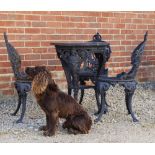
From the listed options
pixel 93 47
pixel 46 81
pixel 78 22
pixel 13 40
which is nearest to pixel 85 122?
pixel 46 81

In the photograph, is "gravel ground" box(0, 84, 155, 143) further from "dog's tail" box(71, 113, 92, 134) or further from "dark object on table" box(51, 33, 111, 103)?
"dark object on table" box(51, 33, 111, 103)

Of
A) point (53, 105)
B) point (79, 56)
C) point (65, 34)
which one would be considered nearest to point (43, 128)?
point (53, 105)

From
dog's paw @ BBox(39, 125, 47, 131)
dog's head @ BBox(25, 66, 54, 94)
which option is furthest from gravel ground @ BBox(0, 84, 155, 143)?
dog's head @ BBox(25, 66, 54, 94)

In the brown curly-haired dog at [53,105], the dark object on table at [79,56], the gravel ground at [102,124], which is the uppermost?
the dark object on table at [79,56]

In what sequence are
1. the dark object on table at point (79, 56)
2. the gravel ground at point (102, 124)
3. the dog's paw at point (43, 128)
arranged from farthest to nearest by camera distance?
1. the dark object on table at point (79, 56)
2. the dog's paw at point (43, 128)
3. the gravel ground at point (102, 124)

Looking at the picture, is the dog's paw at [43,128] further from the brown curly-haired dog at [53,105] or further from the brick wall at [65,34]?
the brick wall at [65,34]

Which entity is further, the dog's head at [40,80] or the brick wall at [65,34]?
the brick wall at [65,34]

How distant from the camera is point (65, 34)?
301 inches

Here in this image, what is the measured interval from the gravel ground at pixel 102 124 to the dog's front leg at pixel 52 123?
0.07 m

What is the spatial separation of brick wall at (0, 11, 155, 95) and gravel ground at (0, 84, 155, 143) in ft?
1.95

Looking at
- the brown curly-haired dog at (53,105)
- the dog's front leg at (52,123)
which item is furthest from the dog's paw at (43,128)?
the dog's front leg at (52,123)

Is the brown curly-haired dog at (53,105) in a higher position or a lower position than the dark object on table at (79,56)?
lower

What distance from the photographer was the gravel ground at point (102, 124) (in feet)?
16.5

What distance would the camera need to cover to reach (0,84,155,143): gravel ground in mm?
5039
